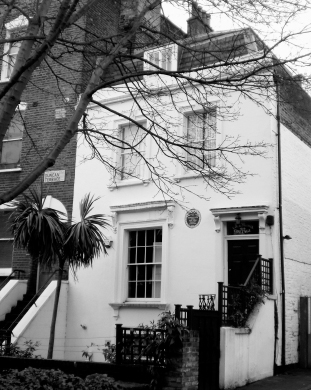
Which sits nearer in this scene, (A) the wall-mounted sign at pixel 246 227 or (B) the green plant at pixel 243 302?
(B) the green plant at pixel 243 302

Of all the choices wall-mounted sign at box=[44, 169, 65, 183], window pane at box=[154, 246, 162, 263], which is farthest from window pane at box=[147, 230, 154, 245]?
wall-mounted sign at box=[44, 169, 65, 183]

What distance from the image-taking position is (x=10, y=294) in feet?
50.1

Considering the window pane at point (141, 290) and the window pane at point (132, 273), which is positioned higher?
the window pane at point (132, 273)

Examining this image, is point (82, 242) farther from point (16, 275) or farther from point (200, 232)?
point (16, 275)

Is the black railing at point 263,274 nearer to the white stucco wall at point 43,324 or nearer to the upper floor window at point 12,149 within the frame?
the white stucco wall at point 43,324

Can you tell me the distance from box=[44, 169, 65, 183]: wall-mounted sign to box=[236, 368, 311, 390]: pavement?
26.9 feet

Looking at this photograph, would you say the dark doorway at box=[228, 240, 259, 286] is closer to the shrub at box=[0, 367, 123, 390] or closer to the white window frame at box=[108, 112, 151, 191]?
the white window frame at box=[108, 112, 151, 191]

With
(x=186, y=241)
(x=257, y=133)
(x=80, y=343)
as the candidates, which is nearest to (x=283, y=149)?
(x=257, y=133)

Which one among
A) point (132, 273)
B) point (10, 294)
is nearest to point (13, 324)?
point (10, 294)

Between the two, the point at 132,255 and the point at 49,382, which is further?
the point at 132,255

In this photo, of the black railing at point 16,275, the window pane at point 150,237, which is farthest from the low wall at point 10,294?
the window pane at point 150,237

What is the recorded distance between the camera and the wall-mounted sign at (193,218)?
1391 centimetres

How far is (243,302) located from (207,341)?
1.84 meters

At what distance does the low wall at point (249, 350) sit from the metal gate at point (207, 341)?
141mm
